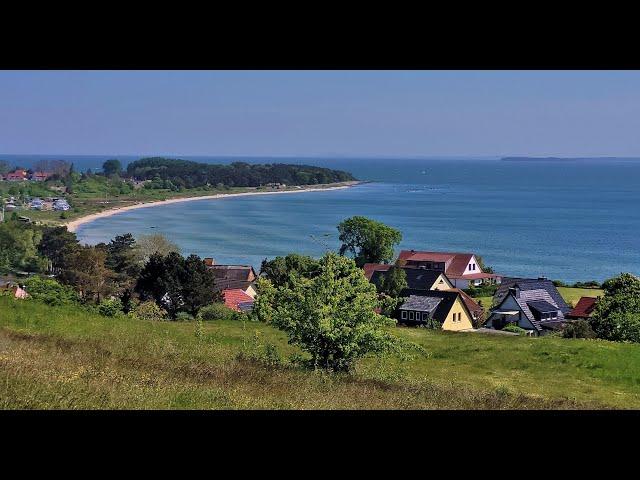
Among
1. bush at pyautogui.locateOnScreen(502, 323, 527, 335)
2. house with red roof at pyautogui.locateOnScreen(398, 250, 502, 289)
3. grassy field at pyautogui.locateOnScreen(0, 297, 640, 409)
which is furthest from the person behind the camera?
house with red roof at pyautogui.locateOnScreen(398, 250, 502, 289)

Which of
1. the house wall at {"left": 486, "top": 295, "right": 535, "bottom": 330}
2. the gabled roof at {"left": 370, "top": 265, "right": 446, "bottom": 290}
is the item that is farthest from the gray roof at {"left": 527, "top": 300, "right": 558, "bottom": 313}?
the gabled roof at {"left": 370, "top": 265, "right": 446, "bottom": 290}

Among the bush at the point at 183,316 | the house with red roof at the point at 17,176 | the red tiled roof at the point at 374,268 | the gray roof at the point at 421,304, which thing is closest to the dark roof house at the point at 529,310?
the gray roof at the point at 421,304

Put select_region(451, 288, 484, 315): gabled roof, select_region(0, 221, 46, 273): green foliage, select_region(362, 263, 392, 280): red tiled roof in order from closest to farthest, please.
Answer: select_region(451, 288, 484, 315): gabled roof
select_region(362, 263, 392, 280): red tiled roof
select_region(0, 221, 46, 273): green foliage

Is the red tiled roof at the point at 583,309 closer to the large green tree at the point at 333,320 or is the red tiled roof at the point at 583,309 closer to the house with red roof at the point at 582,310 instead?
the house with red roof at the point at 582,310

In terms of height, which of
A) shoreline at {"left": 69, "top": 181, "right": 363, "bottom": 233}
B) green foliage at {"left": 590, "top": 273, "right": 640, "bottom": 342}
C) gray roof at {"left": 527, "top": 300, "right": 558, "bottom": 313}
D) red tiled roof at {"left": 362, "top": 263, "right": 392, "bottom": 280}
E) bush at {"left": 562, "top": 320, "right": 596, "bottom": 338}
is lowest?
shoreline at {"left": 69, "top": 181, "right": 363, "bottom": 233}

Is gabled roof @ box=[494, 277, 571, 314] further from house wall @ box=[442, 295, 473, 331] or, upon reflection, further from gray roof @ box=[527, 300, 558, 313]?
house wall @ box=[442, 295, 473, 331]

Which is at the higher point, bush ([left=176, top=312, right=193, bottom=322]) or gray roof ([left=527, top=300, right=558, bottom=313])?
bush ([left=176, top=312, right=193, bottom=322])

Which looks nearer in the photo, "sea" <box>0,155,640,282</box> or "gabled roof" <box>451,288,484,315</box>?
"gabled roof" <box>451,288,484,315</box>
